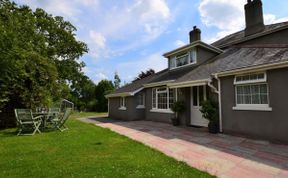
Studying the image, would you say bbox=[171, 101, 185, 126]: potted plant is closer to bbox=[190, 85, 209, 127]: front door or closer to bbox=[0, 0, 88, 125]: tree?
bbox=[190, 85, 209, 127]: front door

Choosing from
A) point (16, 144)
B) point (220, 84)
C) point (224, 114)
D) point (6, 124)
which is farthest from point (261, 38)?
point (6, 124)

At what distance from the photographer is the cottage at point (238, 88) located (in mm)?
7590

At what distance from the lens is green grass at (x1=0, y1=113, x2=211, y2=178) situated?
15.5 ft

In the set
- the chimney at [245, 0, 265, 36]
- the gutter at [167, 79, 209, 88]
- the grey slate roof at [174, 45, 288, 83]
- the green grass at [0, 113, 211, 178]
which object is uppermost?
the chimney at [245, 0, 265, 36]

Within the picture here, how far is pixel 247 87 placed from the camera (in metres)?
8.68

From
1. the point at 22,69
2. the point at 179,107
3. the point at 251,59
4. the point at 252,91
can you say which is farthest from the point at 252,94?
the point at 22,69

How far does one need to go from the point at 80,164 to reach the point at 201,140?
196 inches

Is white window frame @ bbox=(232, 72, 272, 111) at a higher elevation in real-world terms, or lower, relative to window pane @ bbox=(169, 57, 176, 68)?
lower

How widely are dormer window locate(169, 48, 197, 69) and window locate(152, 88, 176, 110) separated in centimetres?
258

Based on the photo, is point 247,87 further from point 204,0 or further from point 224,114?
point 204,0

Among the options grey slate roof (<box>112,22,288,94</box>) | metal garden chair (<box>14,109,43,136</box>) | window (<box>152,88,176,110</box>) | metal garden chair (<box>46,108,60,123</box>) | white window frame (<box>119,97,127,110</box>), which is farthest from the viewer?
white window frame (<box>119,97,127,110</box>)

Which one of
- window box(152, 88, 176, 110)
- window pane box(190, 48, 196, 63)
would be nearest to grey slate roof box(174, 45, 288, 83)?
window box(152, 88, 176, 110)

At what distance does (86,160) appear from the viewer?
573cm

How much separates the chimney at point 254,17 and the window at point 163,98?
7.63 metres
